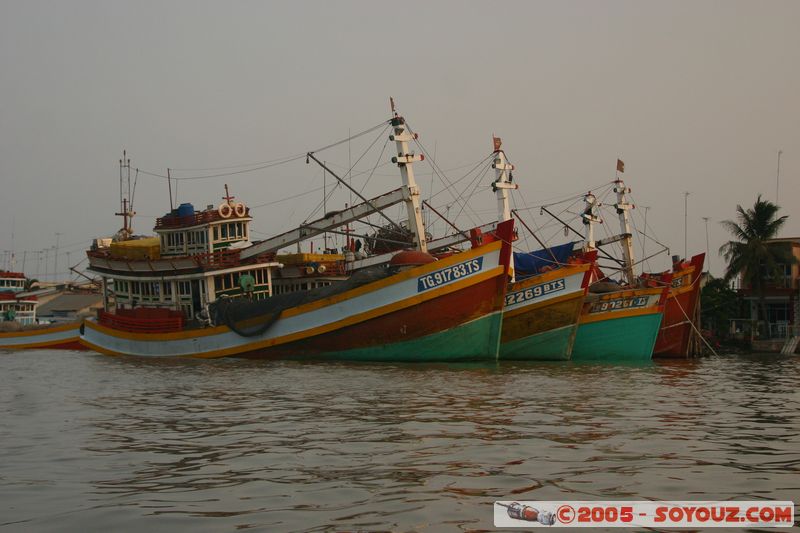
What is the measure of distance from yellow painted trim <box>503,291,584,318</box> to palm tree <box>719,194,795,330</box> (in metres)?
25.4

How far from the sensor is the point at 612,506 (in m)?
7.89

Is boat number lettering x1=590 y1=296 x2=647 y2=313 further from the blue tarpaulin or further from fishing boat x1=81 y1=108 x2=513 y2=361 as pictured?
fishing boat x1=81 y1=108 x2=513 y2=361

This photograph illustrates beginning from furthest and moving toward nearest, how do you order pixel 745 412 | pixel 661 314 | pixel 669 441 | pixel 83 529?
pixel 661 314 → pixel 745 412 → pixel 669 441 → pixel 83 529

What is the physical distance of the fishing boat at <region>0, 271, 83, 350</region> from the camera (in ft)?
140

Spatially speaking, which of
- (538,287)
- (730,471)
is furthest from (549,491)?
(538,287)

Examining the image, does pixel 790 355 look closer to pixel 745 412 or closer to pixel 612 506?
pixel 745 412

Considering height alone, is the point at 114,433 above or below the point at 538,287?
below

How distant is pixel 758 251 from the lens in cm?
5241

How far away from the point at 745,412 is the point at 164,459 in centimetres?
1010

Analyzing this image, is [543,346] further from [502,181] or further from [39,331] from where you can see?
[39,331]

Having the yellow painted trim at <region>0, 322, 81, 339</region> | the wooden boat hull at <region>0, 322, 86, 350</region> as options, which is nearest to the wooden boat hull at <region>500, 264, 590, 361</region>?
the wooden boat hull at <region>0, 322, 86, 350</region>

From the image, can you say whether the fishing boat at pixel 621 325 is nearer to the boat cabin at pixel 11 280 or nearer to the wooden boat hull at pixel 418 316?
the wooden boat hull at pixel 418 316

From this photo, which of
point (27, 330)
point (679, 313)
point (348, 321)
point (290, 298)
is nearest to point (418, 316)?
point (348, 321)

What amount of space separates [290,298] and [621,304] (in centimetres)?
1350
